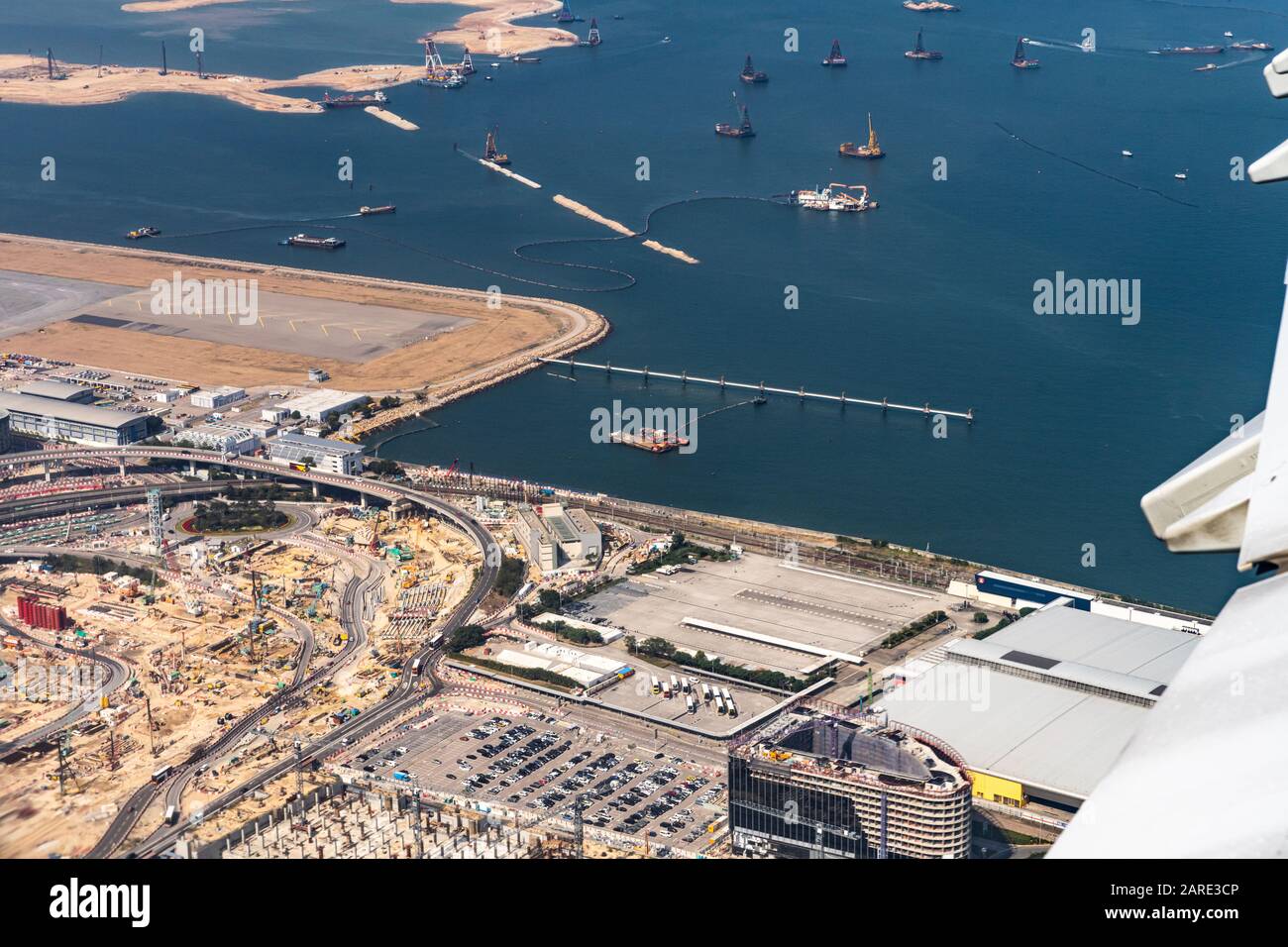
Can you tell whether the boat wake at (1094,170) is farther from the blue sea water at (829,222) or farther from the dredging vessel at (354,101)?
the dredging vessel at (354,101)

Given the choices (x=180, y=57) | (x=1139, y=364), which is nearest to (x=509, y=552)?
(x=1139, y=364)

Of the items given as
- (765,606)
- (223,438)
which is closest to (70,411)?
(223,438)

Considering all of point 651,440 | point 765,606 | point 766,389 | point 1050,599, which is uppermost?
point 766,389

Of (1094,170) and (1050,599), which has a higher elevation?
(1094,170)

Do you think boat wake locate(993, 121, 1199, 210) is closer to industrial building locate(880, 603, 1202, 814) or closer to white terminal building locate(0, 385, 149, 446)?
industrial building locate(880, 603, 1202, 814)

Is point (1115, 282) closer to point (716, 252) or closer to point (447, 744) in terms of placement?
point (716, 252)

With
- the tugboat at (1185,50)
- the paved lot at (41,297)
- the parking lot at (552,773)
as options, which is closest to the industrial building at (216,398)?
the paved lot at (41,297)

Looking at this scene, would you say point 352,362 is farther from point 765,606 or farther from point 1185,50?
point 1185,50
